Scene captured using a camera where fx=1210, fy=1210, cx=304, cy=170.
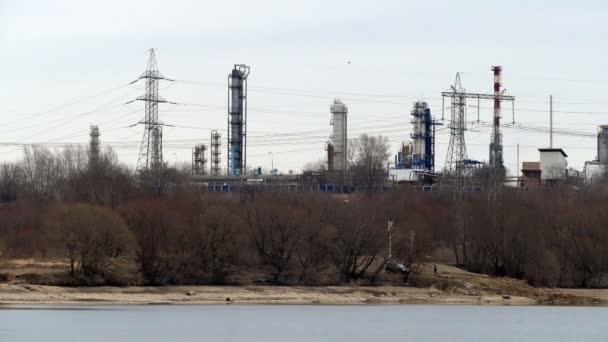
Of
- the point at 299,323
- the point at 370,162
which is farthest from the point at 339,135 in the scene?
the point at 299,323

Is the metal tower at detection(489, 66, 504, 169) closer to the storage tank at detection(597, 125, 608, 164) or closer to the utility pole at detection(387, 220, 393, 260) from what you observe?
the storage tank at detection(597, 125, 608, 164)

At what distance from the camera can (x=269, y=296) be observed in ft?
218

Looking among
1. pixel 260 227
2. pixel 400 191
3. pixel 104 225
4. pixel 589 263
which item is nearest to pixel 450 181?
pixel 400 191

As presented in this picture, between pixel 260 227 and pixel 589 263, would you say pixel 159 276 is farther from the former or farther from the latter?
pixel 589 263

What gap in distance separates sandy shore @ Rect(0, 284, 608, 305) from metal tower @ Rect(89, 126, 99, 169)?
34.4 metres

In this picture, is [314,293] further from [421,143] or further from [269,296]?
[421,143]

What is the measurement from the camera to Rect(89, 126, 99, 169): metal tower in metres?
101

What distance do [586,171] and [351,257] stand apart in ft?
191

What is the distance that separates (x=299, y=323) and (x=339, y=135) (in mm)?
63445

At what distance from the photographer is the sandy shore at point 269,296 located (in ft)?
199

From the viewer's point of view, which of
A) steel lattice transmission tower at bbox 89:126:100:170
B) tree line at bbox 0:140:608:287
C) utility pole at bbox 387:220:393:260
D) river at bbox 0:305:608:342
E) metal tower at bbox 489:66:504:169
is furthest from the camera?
Answer: metal tower at bbox 489:66:504:169

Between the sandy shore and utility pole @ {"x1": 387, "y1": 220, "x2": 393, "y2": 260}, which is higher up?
utility pole @ {"x1": 387, "y1": 220, "x2": 393, "y2": 260}

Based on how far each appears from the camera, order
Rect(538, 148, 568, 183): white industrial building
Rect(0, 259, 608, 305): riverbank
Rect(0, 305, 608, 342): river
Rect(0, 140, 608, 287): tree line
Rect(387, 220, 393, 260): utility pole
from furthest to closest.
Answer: Rect(538, 148, 568, 183): white industrial building → Rect(387, 220, 393, 260): utility pole → Rect(0, 140, 608, 287): tree line → Rect(0, 259, 608, 305): riverbank → Rect(0, 305, 608, 342): river

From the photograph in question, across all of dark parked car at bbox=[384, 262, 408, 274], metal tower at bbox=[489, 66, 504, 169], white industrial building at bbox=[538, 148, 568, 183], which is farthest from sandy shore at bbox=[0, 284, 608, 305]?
white industrial building at bbox=[538, 148, 568, 183]
